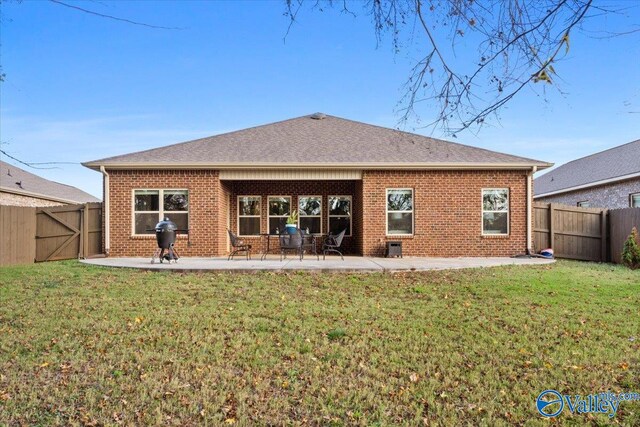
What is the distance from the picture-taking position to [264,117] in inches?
782

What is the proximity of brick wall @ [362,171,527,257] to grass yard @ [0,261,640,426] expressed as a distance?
5.96 metres

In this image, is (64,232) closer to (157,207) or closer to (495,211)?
(157,207)

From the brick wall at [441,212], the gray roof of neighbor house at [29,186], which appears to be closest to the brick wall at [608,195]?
the brick wall at [441,212]

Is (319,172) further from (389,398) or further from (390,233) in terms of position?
(389,398)

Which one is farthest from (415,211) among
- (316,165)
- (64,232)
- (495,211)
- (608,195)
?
(64,232)

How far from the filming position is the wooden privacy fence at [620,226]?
14.6 meters

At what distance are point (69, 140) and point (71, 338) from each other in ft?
22.6

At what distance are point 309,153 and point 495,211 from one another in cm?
634

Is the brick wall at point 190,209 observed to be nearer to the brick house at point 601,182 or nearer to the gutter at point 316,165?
the gutter at point 316,165

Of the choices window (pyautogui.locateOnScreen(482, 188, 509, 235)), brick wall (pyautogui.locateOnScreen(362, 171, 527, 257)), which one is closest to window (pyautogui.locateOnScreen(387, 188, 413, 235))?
brick wall (pyautogui.locateOnScreen(362, 171, 527, 257))

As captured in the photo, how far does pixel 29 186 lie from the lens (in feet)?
74.7

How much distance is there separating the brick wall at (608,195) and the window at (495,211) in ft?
21.8

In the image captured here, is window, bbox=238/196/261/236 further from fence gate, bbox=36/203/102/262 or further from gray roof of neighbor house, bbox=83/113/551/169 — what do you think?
fence gate, bbox=36/203/102/262

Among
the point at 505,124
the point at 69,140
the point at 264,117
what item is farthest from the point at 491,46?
the point at 264,117
